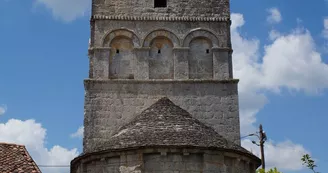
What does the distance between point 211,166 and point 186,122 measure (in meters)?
1.76

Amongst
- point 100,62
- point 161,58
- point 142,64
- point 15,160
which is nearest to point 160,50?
point 161,58

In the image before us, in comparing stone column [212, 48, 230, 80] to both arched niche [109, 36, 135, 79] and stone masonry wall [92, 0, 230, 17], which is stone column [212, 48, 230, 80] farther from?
arched niche [109, 36, 135, 79]

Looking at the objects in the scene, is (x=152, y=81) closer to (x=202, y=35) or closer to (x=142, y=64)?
(x=142, y=64)

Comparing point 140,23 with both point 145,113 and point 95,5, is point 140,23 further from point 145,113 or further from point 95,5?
point 145,113

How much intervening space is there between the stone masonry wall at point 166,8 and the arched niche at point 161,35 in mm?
677

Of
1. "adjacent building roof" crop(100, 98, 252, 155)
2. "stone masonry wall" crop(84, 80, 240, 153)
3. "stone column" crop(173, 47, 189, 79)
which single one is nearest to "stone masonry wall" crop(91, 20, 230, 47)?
"stone column" crop(173, 47, 189, 79)

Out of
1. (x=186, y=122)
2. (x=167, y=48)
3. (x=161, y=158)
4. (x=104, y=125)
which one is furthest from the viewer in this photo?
(x=167, y=48)

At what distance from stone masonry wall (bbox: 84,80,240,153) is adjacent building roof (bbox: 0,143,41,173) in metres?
3.28

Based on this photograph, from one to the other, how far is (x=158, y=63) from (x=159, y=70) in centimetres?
27

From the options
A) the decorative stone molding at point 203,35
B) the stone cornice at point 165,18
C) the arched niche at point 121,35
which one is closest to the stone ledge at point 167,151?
the arched niche at point 121,35

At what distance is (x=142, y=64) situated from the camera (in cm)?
1831

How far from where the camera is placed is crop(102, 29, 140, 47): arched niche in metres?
18.5

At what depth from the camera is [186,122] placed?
15344 millimetres

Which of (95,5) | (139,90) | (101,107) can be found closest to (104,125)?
(101,107)
